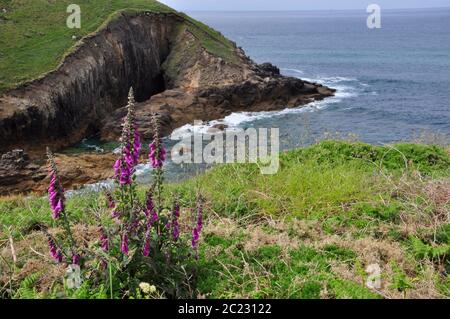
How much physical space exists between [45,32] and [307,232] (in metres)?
37.1

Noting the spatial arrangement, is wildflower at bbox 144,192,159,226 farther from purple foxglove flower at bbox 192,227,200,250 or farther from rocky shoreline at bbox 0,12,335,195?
rocky shoreline at bbox 0,12,335,195

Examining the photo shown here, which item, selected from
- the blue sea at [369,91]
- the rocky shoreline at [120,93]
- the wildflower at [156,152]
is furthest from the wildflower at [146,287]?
the rocky shoreline at [120,93]

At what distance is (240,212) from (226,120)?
93.8 feet

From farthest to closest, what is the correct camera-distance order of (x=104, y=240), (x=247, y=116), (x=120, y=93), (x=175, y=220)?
(x=120, y=93), (x=247, y=116), (x=175, y=220), (x=104, y=240)

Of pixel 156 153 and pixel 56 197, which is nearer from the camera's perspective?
pixel 56 197

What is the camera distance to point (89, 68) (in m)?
33.8

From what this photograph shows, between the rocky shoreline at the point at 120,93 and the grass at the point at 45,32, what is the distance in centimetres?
86

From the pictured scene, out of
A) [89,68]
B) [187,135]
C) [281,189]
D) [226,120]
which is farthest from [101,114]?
[281,189]

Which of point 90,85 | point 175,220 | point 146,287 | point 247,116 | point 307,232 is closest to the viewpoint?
point 146,287

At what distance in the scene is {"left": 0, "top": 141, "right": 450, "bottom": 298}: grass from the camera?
492 centimetres

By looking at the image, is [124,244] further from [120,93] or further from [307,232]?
[120,93]

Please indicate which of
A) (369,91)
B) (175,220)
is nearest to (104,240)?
(175,220)

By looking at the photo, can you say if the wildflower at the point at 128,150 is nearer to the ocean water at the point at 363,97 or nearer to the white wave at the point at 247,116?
the ocean water at the point at 363,97

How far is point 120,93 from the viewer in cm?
3731
